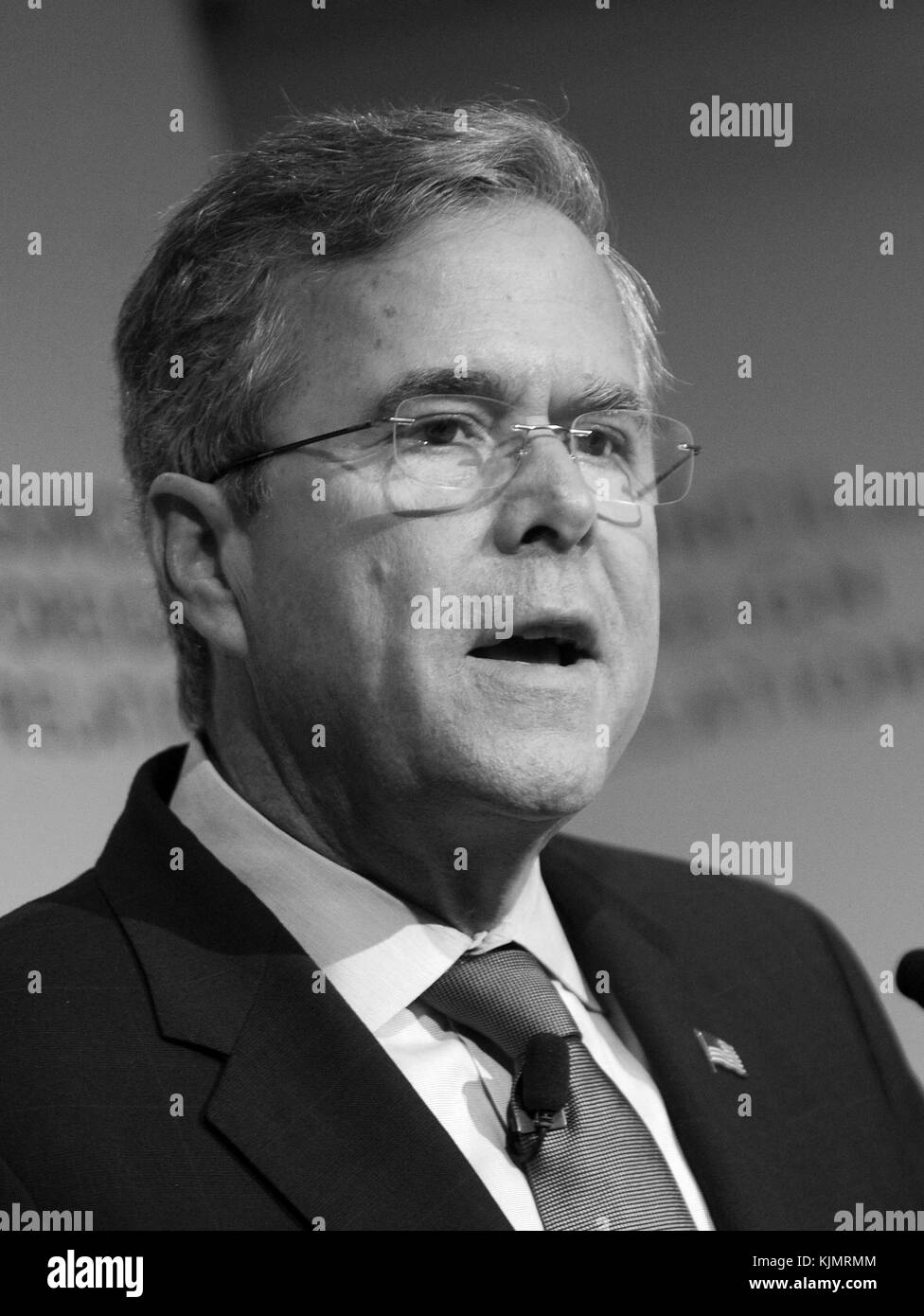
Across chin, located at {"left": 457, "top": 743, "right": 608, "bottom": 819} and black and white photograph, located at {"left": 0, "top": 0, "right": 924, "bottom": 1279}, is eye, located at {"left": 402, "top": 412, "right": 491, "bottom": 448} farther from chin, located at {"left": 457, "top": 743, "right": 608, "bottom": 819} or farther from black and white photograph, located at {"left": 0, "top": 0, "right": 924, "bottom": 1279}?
chin, located at {"left": 457, "top": 743, "right": 608, "bottom": 819}

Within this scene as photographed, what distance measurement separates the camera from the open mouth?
1.66 meters

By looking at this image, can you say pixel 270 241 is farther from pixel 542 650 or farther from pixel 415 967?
pixel 415 967

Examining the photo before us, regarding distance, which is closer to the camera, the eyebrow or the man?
the man

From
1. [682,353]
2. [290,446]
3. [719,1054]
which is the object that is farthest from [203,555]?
[682,353]

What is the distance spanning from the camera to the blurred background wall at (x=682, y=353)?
2.19 metres

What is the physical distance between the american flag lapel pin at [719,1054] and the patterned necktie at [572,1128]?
8.0 inches

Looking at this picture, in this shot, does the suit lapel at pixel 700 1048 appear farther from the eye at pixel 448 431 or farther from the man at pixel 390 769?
the eye at pixel 448 431

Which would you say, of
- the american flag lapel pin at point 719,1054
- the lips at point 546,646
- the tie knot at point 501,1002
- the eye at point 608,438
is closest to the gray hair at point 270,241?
the eye at point 608,438

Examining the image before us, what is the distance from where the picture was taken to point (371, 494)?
169 cm

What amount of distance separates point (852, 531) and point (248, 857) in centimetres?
125

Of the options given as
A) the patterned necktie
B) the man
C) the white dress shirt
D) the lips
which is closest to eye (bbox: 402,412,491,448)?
the man

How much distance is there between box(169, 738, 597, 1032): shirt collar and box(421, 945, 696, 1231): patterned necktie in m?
0.04
